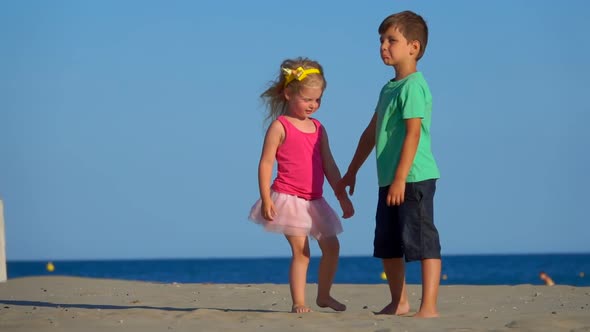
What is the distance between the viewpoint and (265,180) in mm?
7137

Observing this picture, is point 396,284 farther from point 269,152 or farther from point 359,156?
point 269,152

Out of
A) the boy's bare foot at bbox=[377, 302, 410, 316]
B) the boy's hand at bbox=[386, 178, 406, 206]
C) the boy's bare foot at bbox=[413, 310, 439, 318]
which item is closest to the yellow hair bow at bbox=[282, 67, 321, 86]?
the boy's hand at bbox=[386, 178, 406, 206]

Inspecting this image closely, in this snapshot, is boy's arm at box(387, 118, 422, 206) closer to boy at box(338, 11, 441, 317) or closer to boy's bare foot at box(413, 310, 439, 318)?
boy at box(338, 11, 441, 317)

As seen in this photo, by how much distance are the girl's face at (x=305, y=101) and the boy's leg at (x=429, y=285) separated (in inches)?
56.6

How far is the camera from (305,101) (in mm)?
7258

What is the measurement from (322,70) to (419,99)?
1.13 m

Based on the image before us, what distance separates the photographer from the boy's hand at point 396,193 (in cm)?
649

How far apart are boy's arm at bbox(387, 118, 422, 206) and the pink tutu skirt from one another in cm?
78

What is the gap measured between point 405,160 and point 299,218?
3.25 ft

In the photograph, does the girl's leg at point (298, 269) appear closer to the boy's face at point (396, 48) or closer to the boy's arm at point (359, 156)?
the boy's arm at point (359, 156)

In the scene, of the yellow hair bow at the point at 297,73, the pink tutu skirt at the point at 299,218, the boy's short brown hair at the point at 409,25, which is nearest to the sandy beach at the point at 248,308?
the pink tutu skirt at the point at 299,218

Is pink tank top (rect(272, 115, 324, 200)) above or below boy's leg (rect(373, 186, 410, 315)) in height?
above

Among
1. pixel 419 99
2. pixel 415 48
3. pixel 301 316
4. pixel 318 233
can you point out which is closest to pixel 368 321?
pixel 301 316

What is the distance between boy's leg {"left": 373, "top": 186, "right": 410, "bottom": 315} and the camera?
671cm
